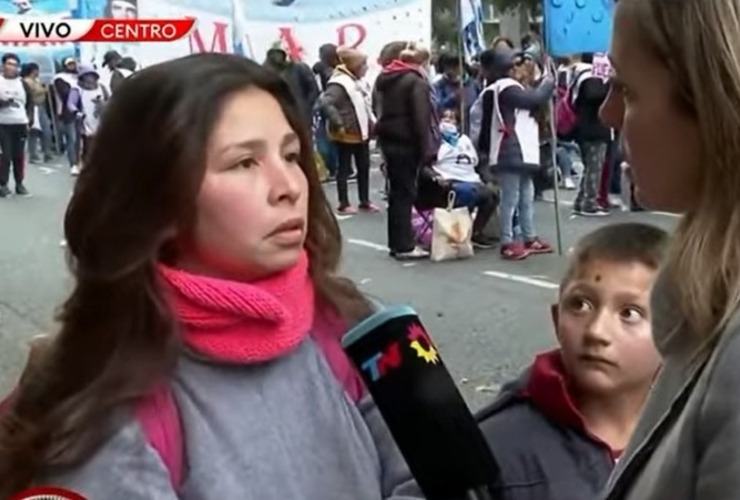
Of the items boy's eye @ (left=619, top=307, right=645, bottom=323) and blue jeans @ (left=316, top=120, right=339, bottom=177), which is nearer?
boy's eye @ (left=619, top=307, right=645, bottom=323)

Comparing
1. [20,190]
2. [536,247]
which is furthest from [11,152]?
[536,247]

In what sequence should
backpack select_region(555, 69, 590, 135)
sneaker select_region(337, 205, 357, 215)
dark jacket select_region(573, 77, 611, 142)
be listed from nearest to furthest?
dark jacket select_region(573, 77, 611, 142), backpack select_region(555, 69, 590, 135), sneaker select_region(337, 205, 357, 215)

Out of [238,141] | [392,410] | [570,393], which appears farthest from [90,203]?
[570,393]

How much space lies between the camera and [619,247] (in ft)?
7.47

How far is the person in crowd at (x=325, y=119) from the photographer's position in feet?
47.3

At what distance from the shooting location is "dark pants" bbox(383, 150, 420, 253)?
10.8m

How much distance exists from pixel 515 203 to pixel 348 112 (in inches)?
125

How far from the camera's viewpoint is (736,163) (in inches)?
50.9

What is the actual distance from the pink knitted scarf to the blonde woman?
1.92 ft

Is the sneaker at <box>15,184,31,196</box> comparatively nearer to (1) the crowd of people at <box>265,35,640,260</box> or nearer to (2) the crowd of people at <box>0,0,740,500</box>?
(1) the crowd of people at <box>265,35,640,260</box>

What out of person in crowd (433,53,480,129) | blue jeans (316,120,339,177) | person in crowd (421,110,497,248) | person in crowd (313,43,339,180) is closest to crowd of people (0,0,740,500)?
person in crowd (421,110,497,248)

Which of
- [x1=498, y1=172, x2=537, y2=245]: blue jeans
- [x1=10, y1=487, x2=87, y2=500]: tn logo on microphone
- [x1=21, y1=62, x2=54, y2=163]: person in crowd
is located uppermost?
[x1=10, y1=487, x2=87, y2=500]: tn logo on microphone

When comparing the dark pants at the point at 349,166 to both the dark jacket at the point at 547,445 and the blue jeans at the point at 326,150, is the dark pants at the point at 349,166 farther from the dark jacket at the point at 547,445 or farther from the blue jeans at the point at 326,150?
the dark jacket at the point at 547,445

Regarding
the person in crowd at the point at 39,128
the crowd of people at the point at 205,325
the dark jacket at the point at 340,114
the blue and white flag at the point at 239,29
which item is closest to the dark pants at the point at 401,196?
the blue and white flag at the point at 239,29
